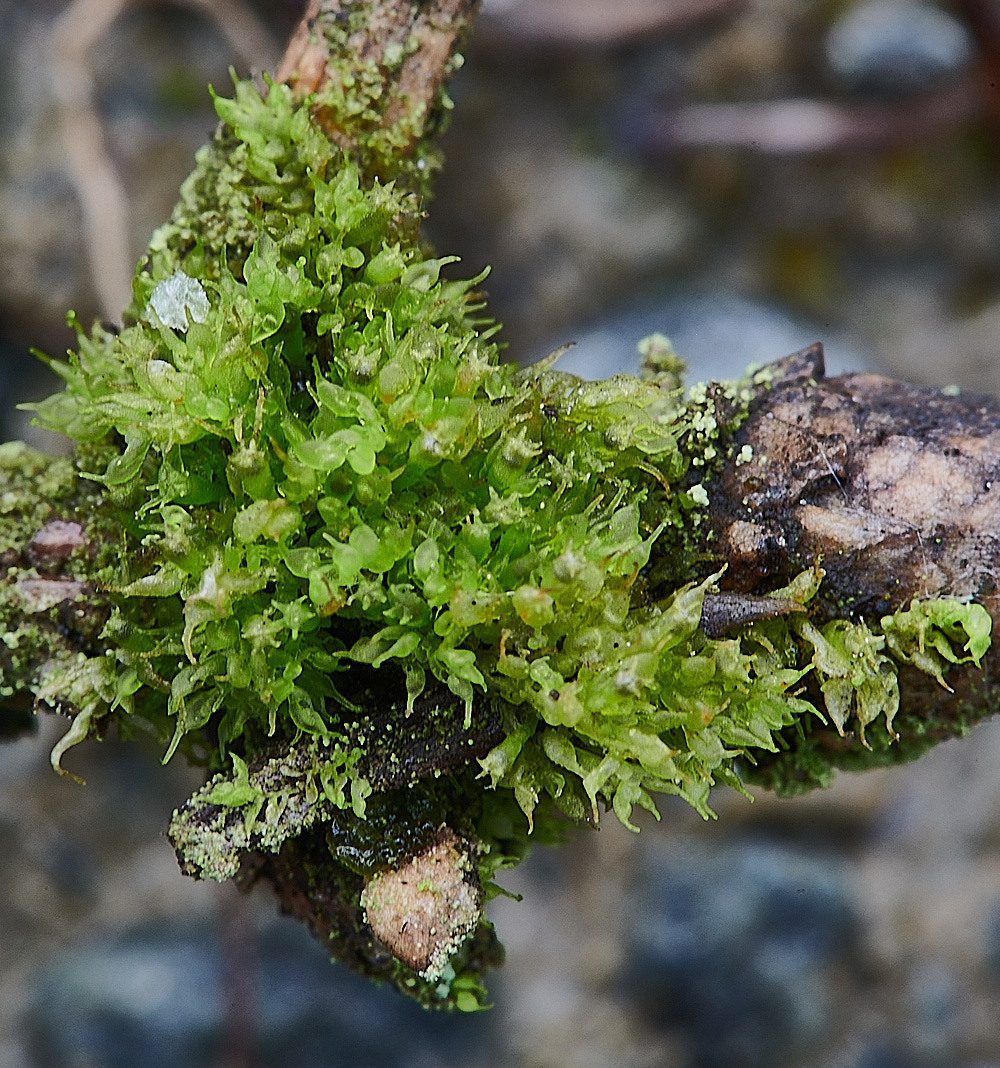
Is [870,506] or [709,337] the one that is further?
[709,337]

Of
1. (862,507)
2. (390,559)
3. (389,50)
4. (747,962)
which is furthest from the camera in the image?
(747,962)

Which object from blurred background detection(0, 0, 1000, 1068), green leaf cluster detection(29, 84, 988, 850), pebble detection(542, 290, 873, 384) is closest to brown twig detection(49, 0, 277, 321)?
blurred background detection(0, 0, 1000, 1068)

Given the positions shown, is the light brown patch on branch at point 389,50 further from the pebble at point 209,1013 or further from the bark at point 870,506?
the pebble at point 209,1013

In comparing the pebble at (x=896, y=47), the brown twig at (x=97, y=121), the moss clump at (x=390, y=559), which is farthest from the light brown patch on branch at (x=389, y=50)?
the pebble at (x=896, y=47)

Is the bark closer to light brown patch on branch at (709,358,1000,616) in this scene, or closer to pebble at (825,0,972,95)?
light brown patch on branch at (709,358,1000,616)

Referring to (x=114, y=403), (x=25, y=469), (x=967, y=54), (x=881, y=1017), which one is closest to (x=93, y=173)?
(x=25, y=469)

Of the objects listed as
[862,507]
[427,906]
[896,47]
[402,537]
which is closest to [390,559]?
[402,537]

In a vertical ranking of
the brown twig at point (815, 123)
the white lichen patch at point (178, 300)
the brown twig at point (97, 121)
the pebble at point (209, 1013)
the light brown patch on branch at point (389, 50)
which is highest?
the brown twig at point (815, 123)

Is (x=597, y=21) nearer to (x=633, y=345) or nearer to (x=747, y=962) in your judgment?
(x=633, y=345)
